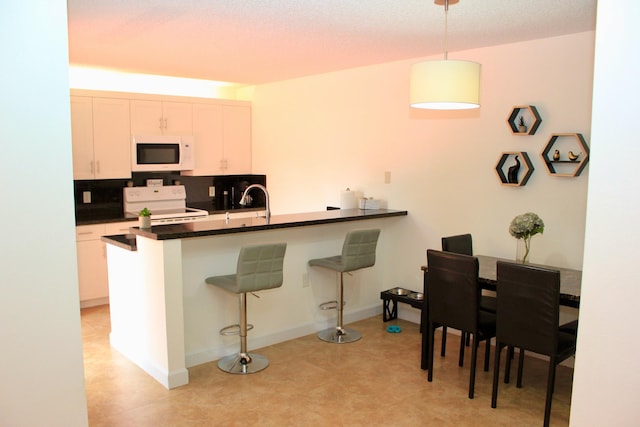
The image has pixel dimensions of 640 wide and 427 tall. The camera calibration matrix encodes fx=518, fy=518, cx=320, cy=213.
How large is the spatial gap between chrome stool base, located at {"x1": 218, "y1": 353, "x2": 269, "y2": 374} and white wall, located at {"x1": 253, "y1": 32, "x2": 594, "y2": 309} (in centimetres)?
181

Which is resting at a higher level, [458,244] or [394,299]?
[458,244]

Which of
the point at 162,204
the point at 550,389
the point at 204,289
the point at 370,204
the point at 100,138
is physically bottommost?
the point at 550,389

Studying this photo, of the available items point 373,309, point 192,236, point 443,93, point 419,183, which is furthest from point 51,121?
point 373,309

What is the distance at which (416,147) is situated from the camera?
4.95 meters

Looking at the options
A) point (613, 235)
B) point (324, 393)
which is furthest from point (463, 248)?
point (613, 235)

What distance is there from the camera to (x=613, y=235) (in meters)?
1.95

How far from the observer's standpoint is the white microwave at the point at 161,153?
6012mm

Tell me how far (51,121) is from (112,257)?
234cm

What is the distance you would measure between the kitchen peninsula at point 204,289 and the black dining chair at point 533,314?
1.76 metres

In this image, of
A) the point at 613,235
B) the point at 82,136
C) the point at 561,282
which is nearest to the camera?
the point at 613,235

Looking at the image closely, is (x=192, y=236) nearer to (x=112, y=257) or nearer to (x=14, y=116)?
(x=112, y=257)

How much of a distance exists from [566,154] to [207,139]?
433 centimetres

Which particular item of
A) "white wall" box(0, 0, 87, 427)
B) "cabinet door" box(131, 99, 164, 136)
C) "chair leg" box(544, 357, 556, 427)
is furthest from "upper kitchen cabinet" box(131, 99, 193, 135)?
"chair leg" box(544, 357, 556, 427)

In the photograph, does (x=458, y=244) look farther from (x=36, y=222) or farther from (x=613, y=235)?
(x=36, y=222)
